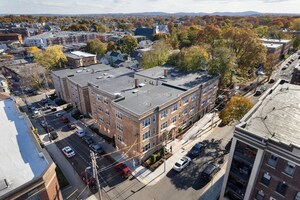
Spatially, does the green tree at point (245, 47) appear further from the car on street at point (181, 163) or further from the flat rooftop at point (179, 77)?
the car on street at point (181, 163)

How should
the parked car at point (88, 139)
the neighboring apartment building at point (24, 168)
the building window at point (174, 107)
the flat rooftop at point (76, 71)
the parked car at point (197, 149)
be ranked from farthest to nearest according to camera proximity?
the flat rooftop at point (76, 71)
the parked car at point (88, 139)
the building window at point (174, 107)
the parked car at point (197, 149)
the neighboring apartment building at point (24, 168)

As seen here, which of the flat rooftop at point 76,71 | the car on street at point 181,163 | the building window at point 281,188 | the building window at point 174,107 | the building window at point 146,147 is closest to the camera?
the building window at point 281,188

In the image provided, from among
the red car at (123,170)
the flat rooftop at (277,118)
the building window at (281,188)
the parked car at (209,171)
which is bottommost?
the red car at (123,170)

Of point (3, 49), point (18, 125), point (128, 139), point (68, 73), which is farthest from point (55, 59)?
point (3, 49)

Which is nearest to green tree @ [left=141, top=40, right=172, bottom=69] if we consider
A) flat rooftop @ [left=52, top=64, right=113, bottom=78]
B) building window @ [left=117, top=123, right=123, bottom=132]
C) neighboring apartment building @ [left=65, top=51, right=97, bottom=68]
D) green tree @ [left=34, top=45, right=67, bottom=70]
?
flat rooftop @ [left=52, top=64, right=113, bottom=78]

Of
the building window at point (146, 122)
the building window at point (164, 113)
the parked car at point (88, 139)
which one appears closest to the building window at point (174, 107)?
the building window at point (164, 113)

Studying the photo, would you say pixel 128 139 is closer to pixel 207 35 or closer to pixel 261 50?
pixel 261 50

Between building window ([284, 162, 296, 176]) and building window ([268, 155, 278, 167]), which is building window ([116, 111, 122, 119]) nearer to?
building window ([268, 155, 278, 167])
